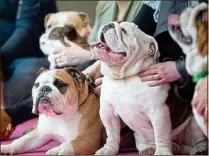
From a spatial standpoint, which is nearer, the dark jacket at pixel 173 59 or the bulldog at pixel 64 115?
the dark jacket at pixel 173 59

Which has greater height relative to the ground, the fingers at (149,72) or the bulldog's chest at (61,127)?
the fingers at (149,72)

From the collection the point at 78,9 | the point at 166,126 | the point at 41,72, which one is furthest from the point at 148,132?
the point at 78,9

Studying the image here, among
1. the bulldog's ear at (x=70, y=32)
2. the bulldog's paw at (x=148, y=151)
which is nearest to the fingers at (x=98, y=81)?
the bulldog's paw at (x=148, y=151)

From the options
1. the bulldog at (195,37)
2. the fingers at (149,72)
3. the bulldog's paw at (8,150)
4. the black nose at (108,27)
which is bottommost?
the bulldog's paw at (8,150)

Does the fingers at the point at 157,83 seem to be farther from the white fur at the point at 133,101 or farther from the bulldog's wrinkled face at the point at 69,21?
the bulldog's wrinkled face at the point at 69,21

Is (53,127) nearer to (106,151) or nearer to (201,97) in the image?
(106,151)

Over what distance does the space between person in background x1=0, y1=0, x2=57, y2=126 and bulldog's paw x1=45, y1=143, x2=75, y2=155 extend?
0.22m

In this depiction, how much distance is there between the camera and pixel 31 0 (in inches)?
58.1

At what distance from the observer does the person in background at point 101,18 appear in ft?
4.26

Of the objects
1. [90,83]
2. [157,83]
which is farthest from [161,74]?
[90,83]

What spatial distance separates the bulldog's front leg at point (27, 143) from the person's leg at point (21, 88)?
2.7 inches

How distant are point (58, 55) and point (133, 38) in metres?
0.44

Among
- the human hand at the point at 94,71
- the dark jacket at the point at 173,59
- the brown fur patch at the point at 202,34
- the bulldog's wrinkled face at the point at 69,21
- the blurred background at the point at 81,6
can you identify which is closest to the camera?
the brown fur patch at the point at 202,34

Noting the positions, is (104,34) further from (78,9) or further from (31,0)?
(31,0)
